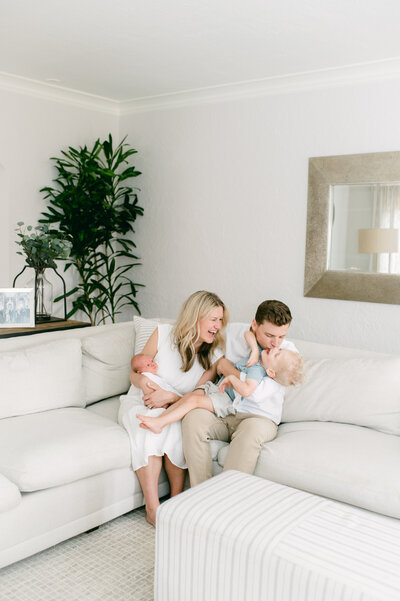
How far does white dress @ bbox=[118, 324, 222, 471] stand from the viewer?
2.82 m

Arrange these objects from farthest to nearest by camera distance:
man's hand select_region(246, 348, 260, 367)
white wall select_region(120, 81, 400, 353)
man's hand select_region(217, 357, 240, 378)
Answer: white wall select_region(120, 81, 400, 353)
man's hand select_region(217, 357, 240, 378)
man's hand select_region(246, 348, 260, 367)

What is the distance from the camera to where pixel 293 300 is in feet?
14.5

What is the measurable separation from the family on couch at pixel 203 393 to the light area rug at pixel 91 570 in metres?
0.20

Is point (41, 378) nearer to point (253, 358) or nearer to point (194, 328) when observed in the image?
point (194, 328)

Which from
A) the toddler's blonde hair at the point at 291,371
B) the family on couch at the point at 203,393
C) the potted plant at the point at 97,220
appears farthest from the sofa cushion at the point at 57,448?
the potted plant at the point at 97,220

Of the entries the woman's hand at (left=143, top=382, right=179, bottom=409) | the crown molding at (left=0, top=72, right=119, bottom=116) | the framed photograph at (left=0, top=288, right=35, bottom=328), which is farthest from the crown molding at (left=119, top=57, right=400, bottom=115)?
the woman's hand at (left=143, top=382, right=179, bottom=409)

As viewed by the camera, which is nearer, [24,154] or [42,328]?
[42,328]

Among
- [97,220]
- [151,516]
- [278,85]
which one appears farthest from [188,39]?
[151,516]

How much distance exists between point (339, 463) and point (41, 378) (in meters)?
1.54

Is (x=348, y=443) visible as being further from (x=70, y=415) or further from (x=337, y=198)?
(x=337, y=198)

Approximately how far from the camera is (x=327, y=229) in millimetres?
4164

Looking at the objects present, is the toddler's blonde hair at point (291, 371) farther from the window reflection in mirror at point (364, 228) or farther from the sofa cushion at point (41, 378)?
the window reflection in mirror at point (364, 228)

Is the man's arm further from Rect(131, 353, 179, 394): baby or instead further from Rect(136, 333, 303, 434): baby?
Rect(131, 353, 179, 394): baby

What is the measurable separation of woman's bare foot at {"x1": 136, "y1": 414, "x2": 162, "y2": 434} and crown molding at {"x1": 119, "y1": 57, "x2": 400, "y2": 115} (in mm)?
2686
